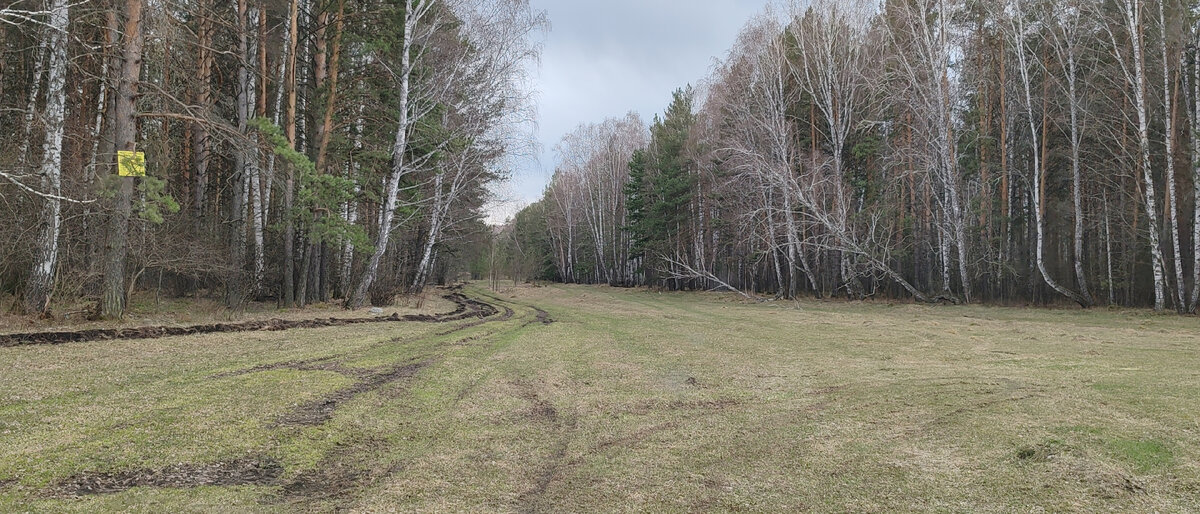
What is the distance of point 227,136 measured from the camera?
371 inches

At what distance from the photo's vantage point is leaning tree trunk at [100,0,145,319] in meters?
8.55

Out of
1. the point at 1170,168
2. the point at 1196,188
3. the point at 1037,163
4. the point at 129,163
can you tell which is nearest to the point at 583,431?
the point at 129,163

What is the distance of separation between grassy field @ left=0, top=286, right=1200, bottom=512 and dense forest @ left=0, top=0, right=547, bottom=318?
3605mm

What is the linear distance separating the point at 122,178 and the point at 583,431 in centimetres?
887

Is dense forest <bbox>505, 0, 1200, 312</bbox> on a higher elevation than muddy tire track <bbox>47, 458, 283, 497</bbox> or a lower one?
higher

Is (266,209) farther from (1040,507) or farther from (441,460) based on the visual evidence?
(1040,507)

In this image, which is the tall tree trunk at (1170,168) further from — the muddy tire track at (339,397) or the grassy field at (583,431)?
the muddy tire track at (339,397)

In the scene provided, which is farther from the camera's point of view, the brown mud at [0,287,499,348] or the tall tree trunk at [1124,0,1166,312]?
the tall tree trunk at [1124,0,1166,312]

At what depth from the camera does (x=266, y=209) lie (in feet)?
51.5

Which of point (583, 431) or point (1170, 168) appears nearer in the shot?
point (583, 431)

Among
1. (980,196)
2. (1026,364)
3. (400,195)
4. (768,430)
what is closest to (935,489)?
(768,430)

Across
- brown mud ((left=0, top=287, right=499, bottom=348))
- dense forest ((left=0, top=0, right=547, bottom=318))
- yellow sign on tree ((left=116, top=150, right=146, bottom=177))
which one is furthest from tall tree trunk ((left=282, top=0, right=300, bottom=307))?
yellow sign on tree ((left=116, top=150, right=146, bottom=177))

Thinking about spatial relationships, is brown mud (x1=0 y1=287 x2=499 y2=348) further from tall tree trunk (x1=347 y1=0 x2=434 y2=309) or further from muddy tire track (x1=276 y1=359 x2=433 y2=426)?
muddy tire track (x1=276 y1=359 x2=433 y2=426)

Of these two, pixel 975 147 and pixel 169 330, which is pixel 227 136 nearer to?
pixel 169 330
